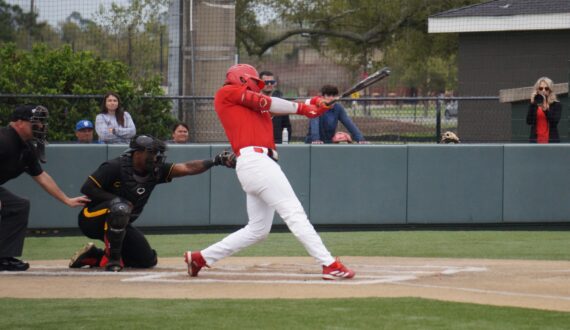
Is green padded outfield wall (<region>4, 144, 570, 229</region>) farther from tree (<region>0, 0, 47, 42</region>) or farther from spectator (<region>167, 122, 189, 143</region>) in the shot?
tree (<region>0, 0, 47, 42</region>)

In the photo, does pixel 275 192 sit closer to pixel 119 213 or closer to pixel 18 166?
pixel 119 213

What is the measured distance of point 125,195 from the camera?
8562 millimetres

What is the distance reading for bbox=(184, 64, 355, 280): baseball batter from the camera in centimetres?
760

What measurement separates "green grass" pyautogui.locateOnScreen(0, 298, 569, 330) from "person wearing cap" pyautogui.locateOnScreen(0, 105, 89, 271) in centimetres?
168

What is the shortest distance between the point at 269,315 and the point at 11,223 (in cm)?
320

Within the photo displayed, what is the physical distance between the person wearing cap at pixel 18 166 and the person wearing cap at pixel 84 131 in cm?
388

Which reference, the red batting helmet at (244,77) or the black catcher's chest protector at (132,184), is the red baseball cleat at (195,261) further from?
the red batting helmet at (244,77)

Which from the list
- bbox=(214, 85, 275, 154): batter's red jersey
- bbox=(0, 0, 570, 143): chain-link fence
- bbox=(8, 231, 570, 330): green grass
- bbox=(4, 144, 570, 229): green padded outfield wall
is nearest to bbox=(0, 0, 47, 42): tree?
bbox=(0, 0, 570, 143): chain-link fence

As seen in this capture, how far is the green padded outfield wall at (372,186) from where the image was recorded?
12.4 m

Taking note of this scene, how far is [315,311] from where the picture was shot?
20.9ft

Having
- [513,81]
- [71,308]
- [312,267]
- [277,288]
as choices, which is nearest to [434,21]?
Result: [513,81]

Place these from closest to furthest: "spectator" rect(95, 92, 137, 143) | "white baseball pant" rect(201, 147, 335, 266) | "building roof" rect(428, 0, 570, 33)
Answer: "white baseball pant" rect(201, 147, 335, 266), "spectator" rect(95, 92, 137, 143), "building roof" rect(428, 0, 570, 33)

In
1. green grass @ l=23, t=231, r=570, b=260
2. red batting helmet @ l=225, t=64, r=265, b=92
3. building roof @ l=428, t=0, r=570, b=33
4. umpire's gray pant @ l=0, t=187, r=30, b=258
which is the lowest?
green grass @ l=23, t=231, r=570, b=260

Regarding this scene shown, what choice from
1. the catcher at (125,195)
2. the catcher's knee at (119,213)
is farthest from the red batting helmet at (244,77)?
the catcher's knee at (119,213)
